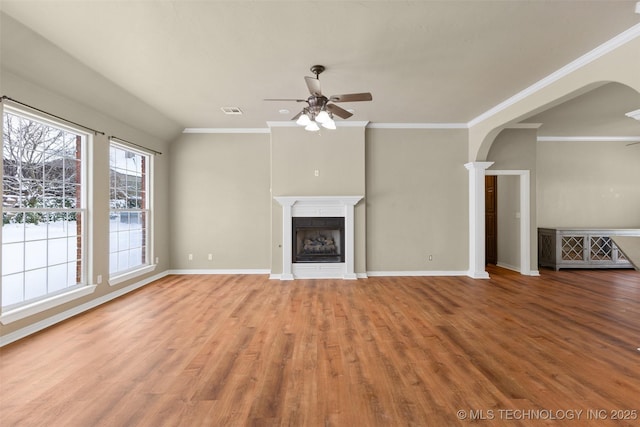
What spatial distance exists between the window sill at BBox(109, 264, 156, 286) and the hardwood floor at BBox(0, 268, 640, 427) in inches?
11.5

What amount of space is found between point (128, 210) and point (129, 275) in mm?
1040

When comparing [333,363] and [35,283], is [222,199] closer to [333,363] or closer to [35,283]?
[35,283]

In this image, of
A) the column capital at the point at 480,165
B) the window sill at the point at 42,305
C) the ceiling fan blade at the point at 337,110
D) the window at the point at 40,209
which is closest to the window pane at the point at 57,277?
the window at the point at 40,209

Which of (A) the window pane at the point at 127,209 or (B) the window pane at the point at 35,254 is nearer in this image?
(B) the window pane at the point at 35,254

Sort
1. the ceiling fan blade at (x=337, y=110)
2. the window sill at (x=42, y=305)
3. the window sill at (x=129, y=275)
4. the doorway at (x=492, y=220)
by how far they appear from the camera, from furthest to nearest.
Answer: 1. the doorway at (x=492, y=220)
2. the window sill at (x=129, y=275)
3. the ceiling fan blade at (x=337, y=110)
4. the window sill at (x=42, y=305)

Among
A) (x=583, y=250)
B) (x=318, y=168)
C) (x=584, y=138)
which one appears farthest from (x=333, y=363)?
(x=584, y=138)

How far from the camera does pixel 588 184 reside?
629 centimetres

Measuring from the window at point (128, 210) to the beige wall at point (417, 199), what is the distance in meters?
4.10

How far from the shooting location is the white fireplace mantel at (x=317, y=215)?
505cm

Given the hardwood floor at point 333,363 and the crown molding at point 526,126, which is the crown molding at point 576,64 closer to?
the crown molding at point 526,126

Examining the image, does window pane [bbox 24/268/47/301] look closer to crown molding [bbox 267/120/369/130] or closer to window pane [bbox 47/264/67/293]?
window pane [bbox 47/264/67/293]

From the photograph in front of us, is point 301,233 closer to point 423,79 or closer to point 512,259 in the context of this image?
point 423,79

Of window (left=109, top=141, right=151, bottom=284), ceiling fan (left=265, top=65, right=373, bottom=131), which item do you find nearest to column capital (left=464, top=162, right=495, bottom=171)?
ceiling fan (left=265, top=65, right=373, bottom=131)

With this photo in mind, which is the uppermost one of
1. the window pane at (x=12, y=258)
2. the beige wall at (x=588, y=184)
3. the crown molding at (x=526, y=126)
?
the crown molding at (x=526, y=126)
